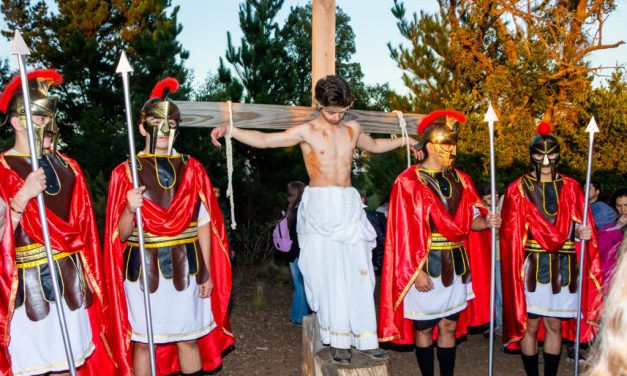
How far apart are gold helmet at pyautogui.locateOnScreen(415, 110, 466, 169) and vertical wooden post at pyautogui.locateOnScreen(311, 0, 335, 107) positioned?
0.85 meters

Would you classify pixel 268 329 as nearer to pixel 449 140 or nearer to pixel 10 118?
pixel 449 140

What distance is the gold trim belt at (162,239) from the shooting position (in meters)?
3.74

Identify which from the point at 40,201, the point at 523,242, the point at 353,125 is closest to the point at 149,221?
the point at 40,201

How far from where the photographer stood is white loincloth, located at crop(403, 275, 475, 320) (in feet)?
14.2

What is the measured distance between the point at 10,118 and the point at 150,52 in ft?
27.6

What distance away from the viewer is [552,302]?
4.52m

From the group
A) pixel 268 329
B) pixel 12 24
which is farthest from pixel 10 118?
pixel 12 24

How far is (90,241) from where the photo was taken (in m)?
3.50

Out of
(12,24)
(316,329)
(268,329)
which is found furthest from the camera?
(12,24)

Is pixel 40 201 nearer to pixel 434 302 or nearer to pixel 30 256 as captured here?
pixel 30 256

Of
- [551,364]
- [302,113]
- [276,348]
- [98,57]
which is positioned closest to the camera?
[302,113]

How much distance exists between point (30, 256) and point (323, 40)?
2582 millimetres

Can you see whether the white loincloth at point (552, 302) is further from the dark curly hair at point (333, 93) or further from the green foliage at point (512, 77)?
the green foliage at point (512, 77)

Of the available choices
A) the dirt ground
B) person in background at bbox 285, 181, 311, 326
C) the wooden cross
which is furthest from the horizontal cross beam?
the dirt ground
